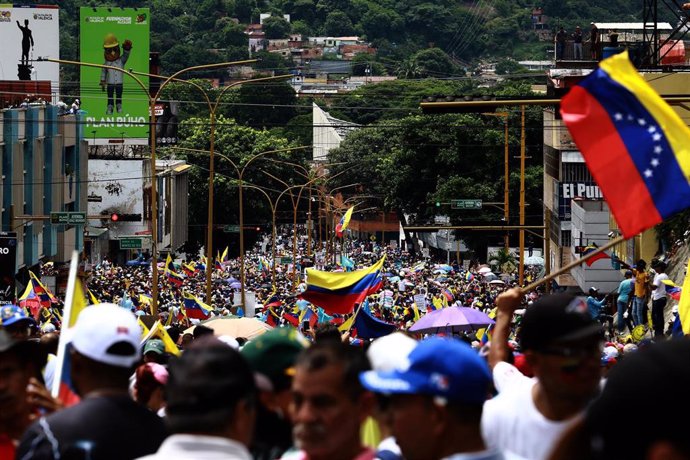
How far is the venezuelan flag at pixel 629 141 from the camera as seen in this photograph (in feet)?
29.2

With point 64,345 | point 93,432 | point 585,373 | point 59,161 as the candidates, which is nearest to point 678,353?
point 585,373

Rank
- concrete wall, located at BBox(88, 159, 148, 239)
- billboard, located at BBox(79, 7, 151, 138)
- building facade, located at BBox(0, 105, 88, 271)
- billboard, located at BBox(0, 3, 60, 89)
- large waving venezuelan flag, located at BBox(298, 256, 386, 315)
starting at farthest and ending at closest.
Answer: billboard, located at BBox(79, 7, 151, 138) < billboard, located at BBox(0, 3, 60, 89) < concrete wall, located at BBox(88, 159, 148, 239) < building facade, located at BBox(0, 105, 88, 271) < large waving venezuelan flag, located at BBox(298, 256, 386, 315)

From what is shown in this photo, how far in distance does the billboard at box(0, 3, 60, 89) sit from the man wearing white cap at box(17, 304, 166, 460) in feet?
269

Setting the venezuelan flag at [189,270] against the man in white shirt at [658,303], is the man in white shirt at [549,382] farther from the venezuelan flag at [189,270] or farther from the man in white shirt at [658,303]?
the venezuelan flag at [189,270]

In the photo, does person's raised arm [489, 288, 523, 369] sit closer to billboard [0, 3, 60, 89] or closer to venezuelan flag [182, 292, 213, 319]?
venezuelan flag [182, 292, 213, 319]

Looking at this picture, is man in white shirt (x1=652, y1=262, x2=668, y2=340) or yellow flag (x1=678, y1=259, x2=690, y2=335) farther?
man in white shirt (x1=652, y1=262, x2=668, y2=340)

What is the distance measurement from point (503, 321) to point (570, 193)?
55.8 metres

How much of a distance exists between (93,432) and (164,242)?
8982cm

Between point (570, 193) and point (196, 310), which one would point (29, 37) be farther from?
point (196, 310)

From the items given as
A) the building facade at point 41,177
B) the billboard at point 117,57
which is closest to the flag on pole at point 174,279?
the building facade at point 41,177

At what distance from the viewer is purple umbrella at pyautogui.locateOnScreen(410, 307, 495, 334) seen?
20422 millimetres

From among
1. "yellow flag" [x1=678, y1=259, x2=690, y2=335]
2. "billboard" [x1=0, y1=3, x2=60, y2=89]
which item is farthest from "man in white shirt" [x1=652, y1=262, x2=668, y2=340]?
"billboard" [x1=0, y1=3, x2=60, y2=89]

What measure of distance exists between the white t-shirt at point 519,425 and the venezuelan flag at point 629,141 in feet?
10.1

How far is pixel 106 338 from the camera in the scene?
5707 mm
